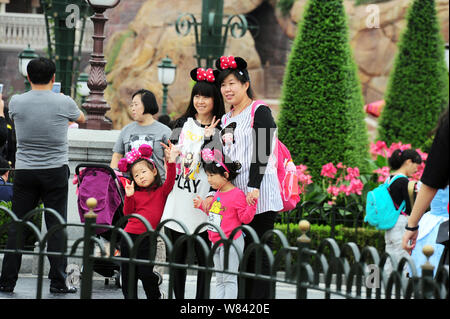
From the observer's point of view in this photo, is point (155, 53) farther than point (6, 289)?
Yes

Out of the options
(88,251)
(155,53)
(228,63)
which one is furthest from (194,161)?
(155,53)

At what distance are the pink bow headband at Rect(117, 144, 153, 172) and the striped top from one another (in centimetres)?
63

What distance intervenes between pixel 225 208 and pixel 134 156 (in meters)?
0.79

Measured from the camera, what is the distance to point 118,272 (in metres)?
6.79

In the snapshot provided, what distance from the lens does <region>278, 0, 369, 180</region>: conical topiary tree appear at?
1221 centimetres

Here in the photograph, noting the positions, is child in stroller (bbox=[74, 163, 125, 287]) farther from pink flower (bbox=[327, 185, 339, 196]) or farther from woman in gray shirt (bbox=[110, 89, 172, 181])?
pink flower (bbox=[327, 185, 339, 196])

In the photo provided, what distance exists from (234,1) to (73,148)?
21.4 m

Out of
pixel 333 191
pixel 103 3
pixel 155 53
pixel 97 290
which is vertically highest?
pixel 155 53

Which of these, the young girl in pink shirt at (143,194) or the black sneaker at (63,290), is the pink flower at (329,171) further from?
the young girl in pink shirt at (143,194)

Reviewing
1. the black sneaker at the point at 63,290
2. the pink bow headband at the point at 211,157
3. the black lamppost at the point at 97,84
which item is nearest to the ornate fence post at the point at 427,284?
the pink bow headband at the point at 211,157

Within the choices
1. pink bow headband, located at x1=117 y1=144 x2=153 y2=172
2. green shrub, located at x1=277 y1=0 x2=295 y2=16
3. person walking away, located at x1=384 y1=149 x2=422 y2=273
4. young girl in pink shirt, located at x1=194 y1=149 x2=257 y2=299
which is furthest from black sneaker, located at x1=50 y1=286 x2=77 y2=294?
green shrub, located at x1=277 y1=0 x2=295 y2=16

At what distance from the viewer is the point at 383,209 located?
25.3 feet

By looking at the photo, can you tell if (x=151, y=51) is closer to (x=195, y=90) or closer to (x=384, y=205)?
(x=384, y=205)

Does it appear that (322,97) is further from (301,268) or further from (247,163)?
(301,268)
